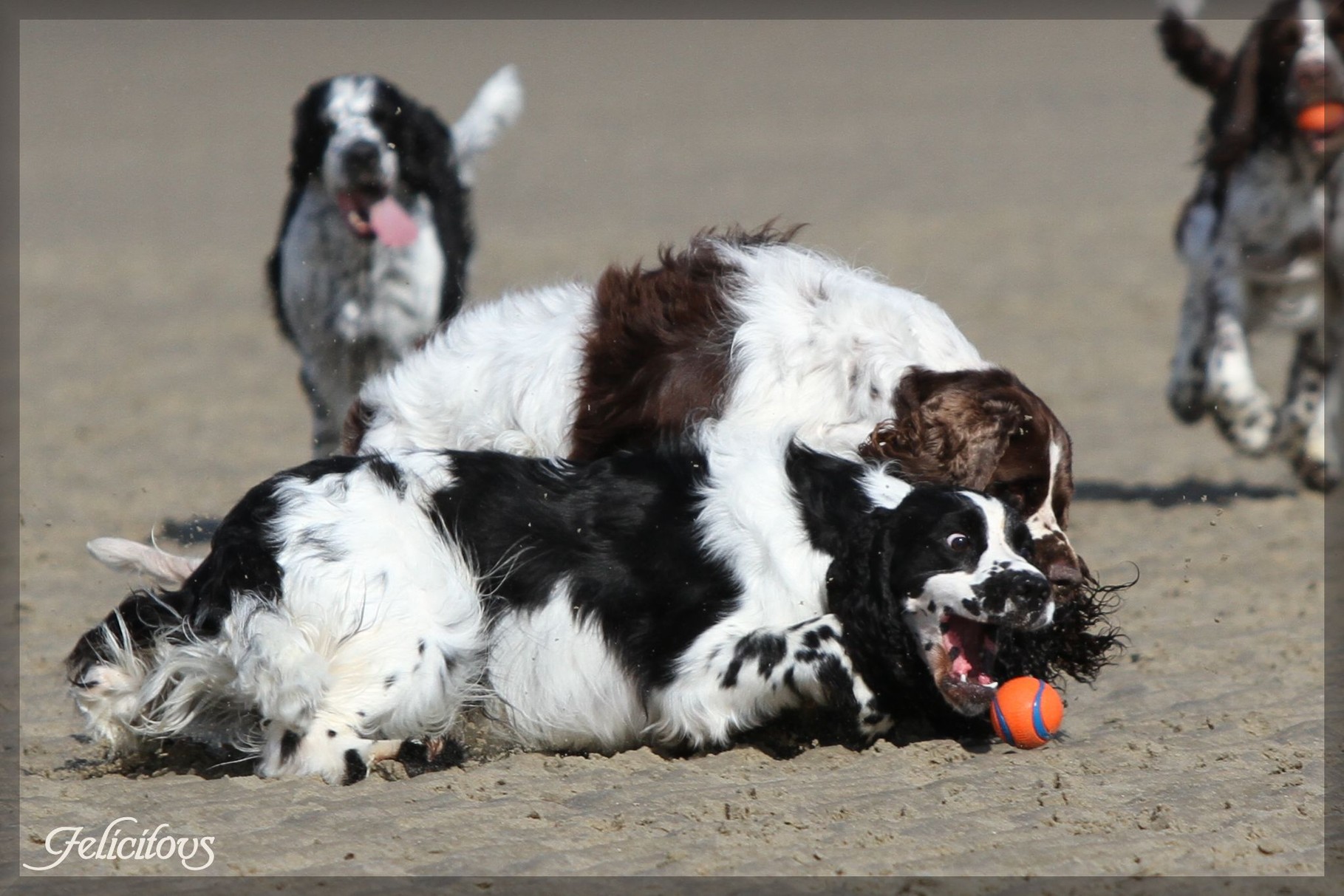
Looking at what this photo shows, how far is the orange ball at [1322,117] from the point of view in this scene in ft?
26.0

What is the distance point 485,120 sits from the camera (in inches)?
336

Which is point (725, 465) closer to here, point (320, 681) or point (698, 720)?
point (698, 720)

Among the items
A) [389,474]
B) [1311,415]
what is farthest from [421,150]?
[1311,415]

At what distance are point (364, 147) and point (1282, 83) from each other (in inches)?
170

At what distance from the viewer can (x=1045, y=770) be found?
390 centimetres

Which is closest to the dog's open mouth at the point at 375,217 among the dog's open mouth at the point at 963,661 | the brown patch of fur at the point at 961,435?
the brown patch of fur at the point at 961,435

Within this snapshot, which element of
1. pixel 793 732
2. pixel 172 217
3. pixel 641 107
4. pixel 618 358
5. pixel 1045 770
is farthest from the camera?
pixel 641 107

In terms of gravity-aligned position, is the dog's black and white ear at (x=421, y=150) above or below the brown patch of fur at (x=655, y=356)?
above

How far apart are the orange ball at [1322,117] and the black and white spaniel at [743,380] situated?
372cm

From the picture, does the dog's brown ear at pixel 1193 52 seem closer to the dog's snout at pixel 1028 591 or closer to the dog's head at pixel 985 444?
the dog's head at pixel 985 444

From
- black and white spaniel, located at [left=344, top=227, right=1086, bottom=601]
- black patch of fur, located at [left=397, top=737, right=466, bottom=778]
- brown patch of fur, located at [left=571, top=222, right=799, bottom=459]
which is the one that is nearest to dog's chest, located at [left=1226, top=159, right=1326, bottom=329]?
black and white spaniel, located at [left=344, top=227, right=1086, bottom=601]

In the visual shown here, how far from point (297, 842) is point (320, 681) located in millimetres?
567

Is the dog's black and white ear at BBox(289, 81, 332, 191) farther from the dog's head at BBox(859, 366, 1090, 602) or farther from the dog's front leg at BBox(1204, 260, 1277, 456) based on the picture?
the dog's front leg at BBox(1204, 260, 1277, 456)

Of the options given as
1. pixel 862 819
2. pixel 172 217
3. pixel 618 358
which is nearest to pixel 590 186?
pixel 172 217
